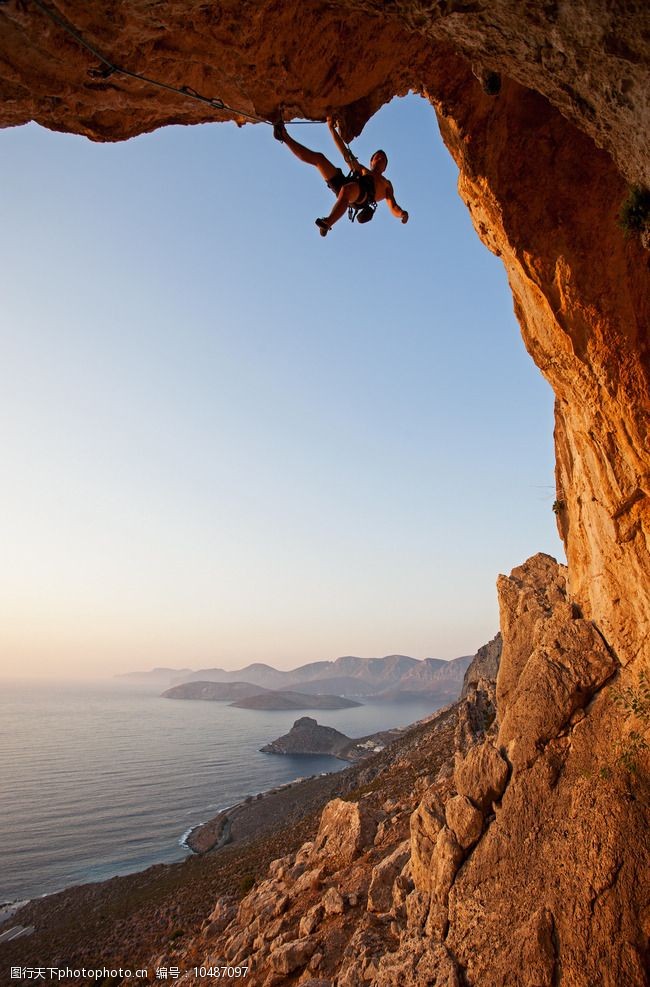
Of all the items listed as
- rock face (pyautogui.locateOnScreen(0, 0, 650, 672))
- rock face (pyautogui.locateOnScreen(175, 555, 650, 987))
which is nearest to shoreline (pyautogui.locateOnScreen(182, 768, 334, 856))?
rock face (pyautogui.locateOnScreen(175, 555, 650, 987))

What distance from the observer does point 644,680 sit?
877 cm

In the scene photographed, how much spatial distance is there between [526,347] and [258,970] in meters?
15.8

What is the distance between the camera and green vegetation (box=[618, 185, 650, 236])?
430cm

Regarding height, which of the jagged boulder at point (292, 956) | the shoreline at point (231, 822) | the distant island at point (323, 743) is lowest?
the distant island at point (323, 743)

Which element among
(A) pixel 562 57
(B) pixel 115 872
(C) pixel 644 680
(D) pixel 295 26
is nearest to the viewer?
(A) pixel 562 57

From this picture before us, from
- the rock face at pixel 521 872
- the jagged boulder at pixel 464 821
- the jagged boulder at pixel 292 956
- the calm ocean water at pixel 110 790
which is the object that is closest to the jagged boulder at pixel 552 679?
the rock face at pixel 521 872

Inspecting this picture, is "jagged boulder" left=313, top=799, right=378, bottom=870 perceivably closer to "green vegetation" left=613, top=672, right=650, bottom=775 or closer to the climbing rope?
"green vegetation" left=613, top=672, right=650, bottom=775

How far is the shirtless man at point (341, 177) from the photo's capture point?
6.43 metres

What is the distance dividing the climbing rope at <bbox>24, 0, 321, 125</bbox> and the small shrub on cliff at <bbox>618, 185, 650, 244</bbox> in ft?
15.4

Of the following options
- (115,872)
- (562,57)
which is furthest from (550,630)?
(115,872)

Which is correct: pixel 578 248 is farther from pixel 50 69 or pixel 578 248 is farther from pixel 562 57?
pixel 50 69

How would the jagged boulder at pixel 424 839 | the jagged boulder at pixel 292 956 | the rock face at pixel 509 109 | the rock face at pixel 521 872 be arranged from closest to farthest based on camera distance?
1. the rock face at pixel 509 109
2. the rock face at pixel 521 872
3. the jagged boulder at pixel 424 839
4. the jagged boulder at pixel 292 956

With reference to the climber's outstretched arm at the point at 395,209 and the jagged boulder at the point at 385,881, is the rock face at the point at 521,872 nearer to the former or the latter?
the jagged boulder at the point at 385,881

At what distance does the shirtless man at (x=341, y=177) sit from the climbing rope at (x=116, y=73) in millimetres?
425
